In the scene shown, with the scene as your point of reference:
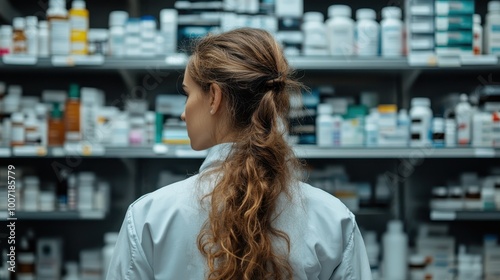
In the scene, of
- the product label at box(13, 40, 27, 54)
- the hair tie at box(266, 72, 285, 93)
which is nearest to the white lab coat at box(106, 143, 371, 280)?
the hair tie at box(266, 72, 285, 93)

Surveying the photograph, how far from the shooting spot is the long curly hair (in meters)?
1.15

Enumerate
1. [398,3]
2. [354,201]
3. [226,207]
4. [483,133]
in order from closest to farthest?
[226,207], [483,133], [354,201], [398,3]

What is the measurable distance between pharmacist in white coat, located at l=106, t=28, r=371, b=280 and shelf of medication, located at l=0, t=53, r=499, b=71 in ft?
7.00

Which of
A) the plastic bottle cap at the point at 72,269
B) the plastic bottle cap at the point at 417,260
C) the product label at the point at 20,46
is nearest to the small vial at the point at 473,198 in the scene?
the plastic bottle cap at the point at 417,260

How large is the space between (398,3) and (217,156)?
290cm

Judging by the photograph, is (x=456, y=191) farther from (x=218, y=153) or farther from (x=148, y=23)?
Answer: (x=218, y=153)

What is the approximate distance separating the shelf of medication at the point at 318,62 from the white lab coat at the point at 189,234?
7.25 ft

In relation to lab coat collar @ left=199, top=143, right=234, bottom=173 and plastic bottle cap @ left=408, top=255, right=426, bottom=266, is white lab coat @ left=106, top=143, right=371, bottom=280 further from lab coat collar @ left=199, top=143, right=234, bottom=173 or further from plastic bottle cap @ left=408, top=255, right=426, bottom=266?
plastic bottle cap @ left=408, top=255, right=426, bottom=266

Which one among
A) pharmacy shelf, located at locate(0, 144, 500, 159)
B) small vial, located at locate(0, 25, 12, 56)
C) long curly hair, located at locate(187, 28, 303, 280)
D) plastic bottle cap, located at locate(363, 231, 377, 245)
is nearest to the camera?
long curly hair, located at locate(187, 28, 303, 280)

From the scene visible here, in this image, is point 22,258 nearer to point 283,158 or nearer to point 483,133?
point 483,133

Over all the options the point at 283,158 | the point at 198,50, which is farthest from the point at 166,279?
the point at 198,50

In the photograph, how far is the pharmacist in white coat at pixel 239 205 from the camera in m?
1.16

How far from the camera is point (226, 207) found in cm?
116

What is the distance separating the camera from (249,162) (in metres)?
1.20
